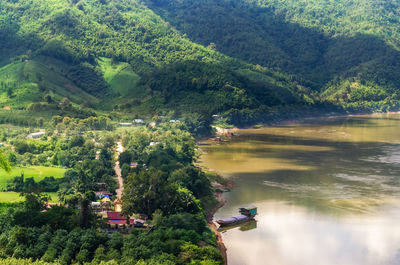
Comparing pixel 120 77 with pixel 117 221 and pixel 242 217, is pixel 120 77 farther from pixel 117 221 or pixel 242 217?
pixel 117 221

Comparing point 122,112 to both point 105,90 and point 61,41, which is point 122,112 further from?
point 61,41

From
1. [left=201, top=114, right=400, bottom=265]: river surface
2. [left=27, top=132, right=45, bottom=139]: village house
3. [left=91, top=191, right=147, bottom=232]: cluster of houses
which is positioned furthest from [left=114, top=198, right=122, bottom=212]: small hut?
[left=27, top=132, right=45, bottom=139]: village house

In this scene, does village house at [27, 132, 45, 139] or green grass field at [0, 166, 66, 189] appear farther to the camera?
village house at [27, 132, 45, 139]

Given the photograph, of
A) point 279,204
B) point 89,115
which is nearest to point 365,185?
point 279,204

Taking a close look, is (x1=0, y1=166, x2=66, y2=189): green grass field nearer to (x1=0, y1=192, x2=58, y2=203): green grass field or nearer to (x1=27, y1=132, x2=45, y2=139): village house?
(x1=0, y1=192, x2=58, y2=203): green grass field

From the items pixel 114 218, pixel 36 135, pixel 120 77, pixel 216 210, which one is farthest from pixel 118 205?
pixel 120 77
